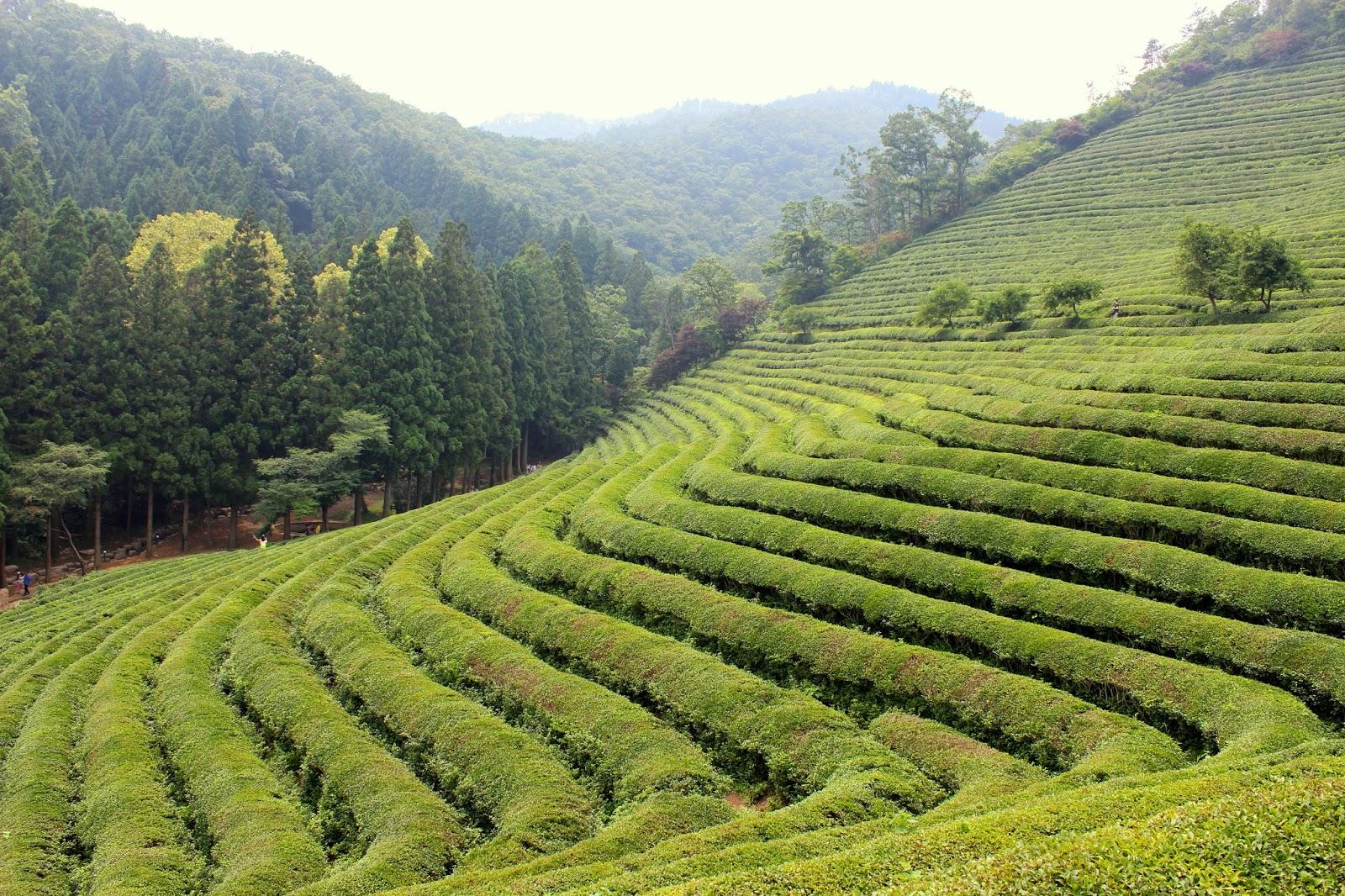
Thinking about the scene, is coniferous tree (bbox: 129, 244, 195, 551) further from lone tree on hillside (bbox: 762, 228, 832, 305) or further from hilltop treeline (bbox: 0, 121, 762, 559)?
lone tree on hillside (bbox: 762, 228, 832, 305)

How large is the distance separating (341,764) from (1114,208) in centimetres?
6862

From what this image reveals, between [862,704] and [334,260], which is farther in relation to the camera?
[334,260]

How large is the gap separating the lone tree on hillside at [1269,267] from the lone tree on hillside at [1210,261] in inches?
32.2

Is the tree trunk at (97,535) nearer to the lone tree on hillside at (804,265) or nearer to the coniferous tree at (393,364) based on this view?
the coniferous tree at (393,364)

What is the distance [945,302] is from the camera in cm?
4950

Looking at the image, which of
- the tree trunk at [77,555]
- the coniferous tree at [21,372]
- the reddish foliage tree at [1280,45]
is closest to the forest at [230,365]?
the coniferous tree at [21,372]

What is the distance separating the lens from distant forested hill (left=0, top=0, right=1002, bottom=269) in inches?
3310

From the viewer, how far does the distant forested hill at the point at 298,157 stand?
84.1 metres

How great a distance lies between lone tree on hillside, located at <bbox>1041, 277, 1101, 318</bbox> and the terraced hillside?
11805 mm

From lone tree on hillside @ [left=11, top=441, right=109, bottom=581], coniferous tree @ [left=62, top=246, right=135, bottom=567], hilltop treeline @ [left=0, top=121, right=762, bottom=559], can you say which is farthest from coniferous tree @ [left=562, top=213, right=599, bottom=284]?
lone tree on hillside @ [left=11, top=441, right=109, bottom=581]

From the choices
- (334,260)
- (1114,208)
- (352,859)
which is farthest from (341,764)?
(1114,208)

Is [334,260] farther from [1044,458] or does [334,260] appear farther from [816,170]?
[816,170]

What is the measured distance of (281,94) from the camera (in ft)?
434

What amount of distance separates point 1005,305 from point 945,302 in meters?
4.01
